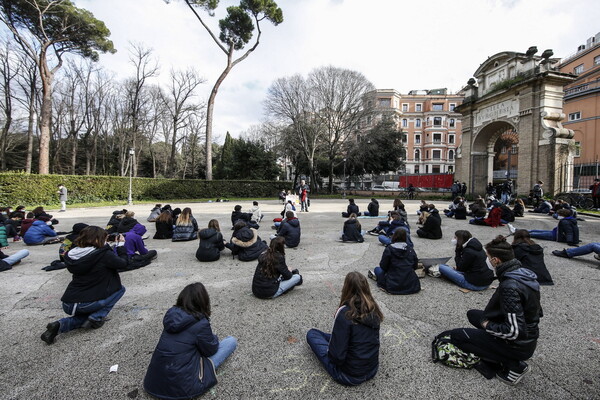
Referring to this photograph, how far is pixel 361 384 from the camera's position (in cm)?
259

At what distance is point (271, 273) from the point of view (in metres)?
4.42

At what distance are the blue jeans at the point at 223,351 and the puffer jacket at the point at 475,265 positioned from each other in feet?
13.0

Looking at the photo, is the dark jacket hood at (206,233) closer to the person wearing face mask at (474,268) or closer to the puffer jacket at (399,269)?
the puffer jacket at (399,269)

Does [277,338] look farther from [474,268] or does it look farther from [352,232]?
[352,232]

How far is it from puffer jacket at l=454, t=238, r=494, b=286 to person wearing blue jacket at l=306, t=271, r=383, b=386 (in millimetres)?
3031

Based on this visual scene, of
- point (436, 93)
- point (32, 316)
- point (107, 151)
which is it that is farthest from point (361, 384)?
point (436, 93)

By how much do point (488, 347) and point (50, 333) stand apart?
4.74m

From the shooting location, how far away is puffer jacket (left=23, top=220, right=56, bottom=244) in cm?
821

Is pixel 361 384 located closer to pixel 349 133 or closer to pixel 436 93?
pixel 349 133

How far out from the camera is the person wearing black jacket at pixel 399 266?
14.6 ft

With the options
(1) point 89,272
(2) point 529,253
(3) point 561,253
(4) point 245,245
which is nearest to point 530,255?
(2) point 529,253

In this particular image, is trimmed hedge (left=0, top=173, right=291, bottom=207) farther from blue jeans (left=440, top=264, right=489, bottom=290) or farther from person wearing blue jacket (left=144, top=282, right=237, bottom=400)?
blue jeans (left=440, top=264, right=489, bottom=290)

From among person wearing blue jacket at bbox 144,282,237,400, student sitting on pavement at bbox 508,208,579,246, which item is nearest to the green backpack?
person wearing blue jacket at bbox 144,282,237,400

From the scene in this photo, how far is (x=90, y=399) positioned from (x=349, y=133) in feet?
109
